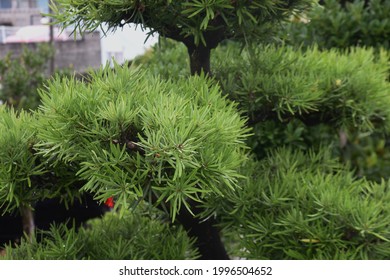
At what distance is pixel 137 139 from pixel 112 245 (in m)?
0.36

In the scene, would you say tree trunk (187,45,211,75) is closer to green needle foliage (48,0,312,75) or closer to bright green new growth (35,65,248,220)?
green needle foliage (48,0,312,75)

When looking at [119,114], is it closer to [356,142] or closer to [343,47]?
[343,47]

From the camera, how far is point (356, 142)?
2416mm

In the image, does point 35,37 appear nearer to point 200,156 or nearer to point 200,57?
point 200,57

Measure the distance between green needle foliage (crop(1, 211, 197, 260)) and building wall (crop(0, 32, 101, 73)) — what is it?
1298 mm

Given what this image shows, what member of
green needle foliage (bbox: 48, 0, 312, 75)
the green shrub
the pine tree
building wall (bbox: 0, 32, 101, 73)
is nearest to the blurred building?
building wall (bbox: 0, 32, 101, 73)

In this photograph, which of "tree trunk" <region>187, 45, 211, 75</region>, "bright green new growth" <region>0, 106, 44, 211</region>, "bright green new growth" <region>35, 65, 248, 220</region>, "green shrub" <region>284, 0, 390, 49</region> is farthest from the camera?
"green shrub" <region>284, 0, 390, 49</region>

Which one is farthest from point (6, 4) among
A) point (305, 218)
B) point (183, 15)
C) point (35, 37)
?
point (305, 218)

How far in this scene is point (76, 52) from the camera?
273 cm

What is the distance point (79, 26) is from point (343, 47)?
1106 millimetres

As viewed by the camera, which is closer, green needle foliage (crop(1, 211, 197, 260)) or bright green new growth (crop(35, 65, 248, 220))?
bright green new growth (crop(35, 65, 248, 220))

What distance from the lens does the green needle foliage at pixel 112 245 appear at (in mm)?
1091

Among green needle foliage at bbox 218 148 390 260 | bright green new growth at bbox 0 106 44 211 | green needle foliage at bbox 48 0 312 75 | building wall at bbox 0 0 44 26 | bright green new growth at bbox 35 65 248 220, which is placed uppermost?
green needle foliage at bbox 48 0 312 75

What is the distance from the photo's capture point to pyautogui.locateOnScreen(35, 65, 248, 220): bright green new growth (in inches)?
30.6
